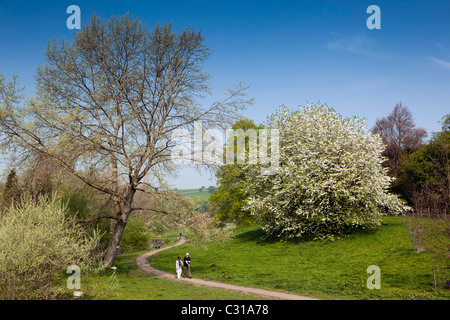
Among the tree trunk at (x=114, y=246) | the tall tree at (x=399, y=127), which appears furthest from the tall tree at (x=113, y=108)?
the tall tree at (x=399, y=127)

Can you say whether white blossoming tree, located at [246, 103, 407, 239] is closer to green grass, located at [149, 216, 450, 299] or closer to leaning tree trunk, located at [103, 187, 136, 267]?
green grass, located at [149, 216, 450, 299]

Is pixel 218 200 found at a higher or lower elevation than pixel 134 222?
higher

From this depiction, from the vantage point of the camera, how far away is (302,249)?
2347 cm

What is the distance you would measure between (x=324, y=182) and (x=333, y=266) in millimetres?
7158

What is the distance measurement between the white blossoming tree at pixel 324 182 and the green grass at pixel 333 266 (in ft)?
5.49

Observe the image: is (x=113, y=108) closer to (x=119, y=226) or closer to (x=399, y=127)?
(x=119, y=226)

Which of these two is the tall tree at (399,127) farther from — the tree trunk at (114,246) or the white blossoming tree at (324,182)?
the tree trunk at (114,246)

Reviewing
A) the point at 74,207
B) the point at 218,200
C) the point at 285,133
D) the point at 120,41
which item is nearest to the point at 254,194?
the point at 285,133

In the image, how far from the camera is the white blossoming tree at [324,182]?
24.0 meters

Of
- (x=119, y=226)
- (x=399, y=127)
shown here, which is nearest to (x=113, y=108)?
(x=119, y=226)

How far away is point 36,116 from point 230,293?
13.5 m

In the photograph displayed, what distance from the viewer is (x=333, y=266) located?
1831cm

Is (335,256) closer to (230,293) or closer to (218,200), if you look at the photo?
(230,293)
